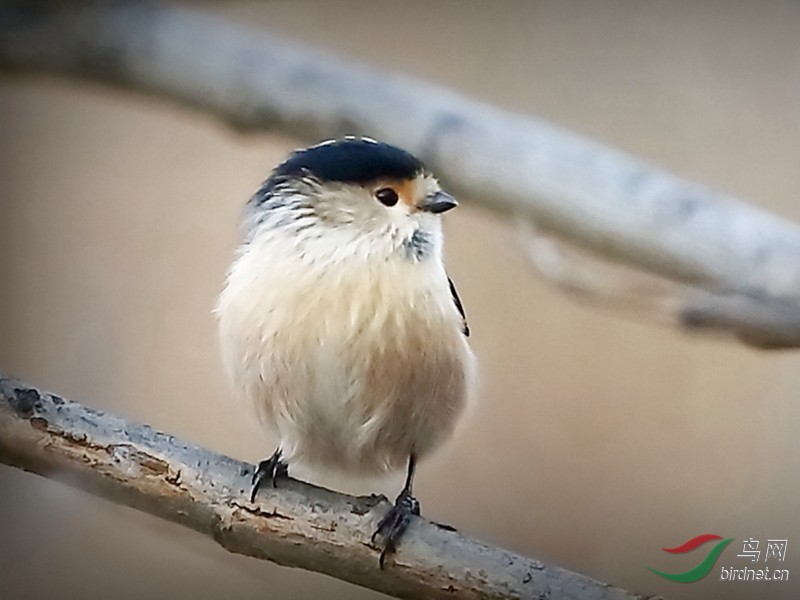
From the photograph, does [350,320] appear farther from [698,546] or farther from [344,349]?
[698,546]

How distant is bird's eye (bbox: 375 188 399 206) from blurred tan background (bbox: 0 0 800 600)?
0.08m

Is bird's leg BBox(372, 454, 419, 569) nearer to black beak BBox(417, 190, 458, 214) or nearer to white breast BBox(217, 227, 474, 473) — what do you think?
white breast BBox(217, 227, 474, 473)

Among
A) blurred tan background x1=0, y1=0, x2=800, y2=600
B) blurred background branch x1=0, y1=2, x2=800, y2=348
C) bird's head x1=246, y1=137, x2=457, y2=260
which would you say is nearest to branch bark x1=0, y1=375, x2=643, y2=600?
blurred tan background x1=0, y1=0, x2=800, y2=600

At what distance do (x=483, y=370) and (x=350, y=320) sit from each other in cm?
16

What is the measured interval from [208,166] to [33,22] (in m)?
0.26

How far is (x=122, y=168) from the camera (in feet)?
3.31

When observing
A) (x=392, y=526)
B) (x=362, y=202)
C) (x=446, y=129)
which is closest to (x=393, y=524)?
(x=392, y=526)

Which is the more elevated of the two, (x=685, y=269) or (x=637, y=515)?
(x=685, y=269)

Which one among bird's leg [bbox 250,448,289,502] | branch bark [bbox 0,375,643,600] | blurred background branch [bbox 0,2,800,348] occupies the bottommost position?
branch bark [bbox 0,375,643,600]

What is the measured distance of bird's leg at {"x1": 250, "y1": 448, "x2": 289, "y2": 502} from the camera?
2.78ft

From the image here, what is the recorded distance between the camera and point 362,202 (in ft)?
2.98

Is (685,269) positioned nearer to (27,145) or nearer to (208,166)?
(208,166)

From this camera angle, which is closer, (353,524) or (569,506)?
(353,524)

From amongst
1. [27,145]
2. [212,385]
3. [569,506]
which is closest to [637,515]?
[569,506]
